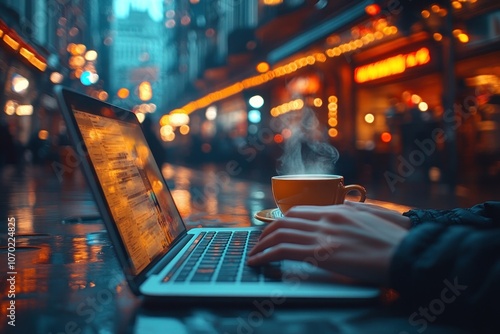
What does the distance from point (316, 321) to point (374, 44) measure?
33.7ft

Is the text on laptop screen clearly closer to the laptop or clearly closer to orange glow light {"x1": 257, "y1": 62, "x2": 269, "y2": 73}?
the laptop

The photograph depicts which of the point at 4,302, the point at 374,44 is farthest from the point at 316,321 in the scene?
the point at 374,44

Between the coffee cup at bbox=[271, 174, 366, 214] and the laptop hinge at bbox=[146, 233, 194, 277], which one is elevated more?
the coffee cup at bbox=[271, 174, 366, 214]

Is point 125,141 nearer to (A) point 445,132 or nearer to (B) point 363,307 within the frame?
(B) point 363,307

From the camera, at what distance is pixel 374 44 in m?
10.0

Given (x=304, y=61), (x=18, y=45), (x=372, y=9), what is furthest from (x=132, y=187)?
(x=304, y=61)

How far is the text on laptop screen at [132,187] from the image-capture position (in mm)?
741

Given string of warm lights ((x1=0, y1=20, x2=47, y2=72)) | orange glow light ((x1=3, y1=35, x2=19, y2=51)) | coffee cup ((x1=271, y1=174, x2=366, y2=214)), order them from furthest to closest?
orange glow light ((x1=3, y1=35, x2=19, y2=51)) → string of warm lights ((x1=0, y1=20, x2=47, y2=72)) → coffee cup ((x1=271, y1=174, x2=366, y2=214))

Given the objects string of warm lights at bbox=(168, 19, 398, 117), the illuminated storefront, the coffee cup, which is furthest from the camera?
the illuminated storefront

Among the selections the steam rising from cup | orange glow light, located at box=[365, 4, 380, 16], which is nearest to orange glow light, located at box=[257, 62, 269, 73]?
the steam rising from cup

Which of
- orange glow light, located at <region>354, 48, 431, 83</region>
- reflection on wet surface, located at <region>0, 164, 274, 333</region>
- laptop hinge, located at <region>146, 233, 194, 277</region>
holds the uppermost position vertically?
orange glow light, located at <region>354, 48, 431, 83</region>

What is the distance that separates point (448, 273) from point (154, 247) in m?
0.51

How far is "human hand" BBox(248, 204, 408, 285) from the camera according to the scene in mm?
648

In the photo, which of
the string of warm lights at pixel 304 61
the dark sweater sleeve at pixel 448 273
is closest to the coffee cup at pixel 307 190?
the dark sweater sleeve at pixel 448 273
